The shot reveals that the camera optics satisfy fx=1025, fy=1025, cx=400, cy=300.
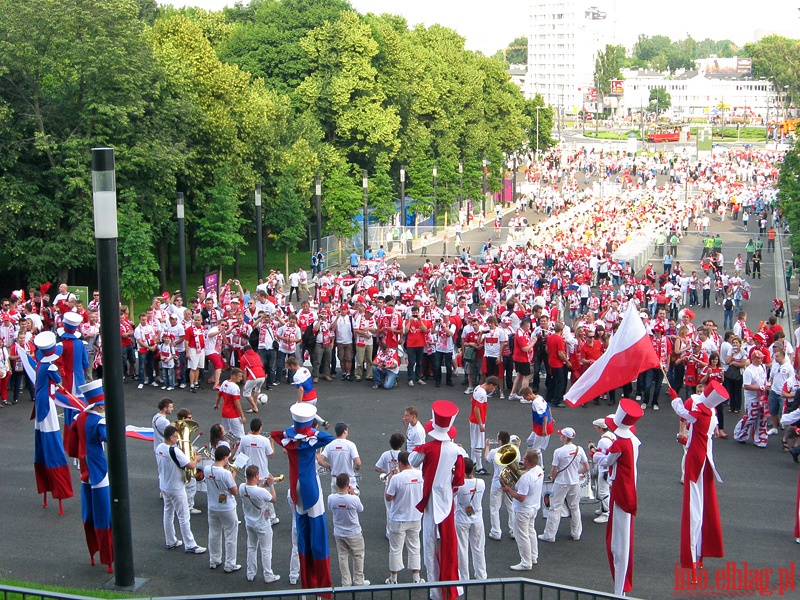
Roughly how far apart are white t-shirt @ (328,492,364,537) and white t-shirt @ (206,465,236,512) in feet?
4.22

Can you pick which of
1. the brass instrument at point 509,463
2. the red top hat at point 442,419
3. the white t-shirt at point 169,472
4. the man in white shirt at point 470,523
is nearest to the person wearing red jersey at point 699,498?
the brass instrument at point 509,463

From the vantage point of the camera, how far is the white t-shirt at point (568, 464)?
12.8 meters

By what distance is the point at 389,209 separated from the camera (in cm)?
5128

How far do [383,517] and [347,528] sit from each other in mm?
2810

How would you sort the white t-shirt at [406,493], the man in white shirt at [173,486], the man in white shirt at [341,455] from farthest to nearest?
the man in white shirt at [173,486], the man in white shirt at [341,455], the white t-shirt at [406,493]

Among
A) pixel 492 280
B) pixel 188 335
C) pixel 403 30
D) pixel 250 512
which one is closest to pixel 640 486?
pixel 250 512

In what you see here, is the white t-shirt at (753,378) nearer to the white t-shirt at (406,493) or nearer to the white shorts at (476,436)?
the white shorts at (476,436)

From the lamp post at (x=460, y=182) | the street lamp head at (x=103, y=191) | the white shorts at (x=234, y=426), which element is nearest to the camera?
A: the street lamp head at (x=103, y=191)

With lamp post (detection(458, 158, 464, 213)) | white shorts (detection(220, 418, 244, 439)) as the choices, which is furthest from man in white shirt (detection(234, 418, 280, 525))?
lamp post (detection(458, 158, 464, 213))

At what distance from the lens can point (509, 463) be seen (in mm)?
12398

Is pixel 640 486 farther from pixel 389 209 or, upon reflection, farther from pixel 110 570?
pixel 389 209

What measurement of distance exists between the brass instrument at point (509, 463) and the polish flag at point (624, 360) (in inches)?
37.1

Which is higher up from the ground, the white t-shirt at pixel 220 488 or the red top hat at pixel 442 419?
the red top hat at pixel 442 419

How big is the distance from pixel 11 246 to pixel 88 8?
7.67 metres
